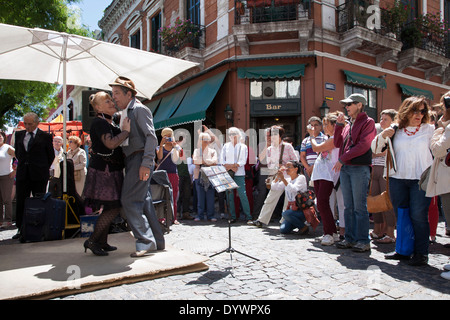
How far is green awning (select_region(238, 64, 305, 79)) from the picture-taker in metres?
11.6

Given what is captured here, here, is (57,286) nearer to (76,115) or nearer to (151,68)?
(151,68)

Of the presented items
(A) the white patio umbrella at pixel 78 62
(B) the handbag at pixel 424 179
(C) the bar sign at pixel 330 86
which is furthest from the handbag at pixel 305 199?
(C) the bar sign at pixel 330 86

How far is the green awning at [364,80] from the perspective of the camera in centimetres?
1223

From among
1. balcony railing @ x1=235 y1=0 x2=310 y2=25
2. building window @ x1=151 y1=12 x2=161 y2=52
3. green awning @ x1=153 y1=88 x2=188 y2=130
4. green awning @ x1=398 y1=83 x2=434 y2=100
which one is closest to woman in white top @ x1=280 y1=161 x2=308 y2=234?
balcony railing @ x1=235 y1=0 x2=310 y2=25

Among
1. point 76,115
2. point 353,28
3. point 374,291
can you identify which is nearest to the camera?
point 374,291

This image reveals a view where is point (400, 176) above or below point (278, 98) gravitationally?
below

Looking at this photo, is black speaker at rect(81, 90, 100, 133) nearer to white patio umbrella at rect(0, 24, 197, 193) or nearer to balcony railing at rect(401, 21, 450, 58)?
white patio umbrella at rect(0, 24, 197, 193)

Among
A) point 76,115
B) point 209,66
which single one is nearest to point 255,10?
point 209,66

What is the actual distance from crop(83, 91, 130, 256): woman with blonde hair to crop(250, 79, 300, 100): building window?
846cm

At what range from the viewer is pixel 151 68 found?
227 inches

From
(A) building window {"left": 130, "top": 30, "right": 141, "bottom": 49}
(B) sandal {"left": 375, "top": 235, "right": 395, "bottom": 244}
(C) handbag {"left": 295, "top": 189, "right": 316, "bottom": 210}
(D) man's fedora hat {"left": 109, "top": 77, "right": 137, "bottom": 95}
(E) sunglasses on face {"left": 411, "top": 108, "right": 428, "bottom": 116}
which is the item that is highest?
(A) building window {"left": 130, "top": 30, "right": 141, "bottom": 49}

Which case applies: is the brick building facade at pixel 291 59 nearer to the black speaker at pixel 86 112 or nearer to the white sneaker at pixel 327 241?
A: the black speaker at pixel 86 112

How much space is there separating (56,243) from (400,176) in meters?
4.62

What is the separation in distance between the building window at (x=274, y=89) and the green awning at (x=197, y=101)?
1.21 metres
